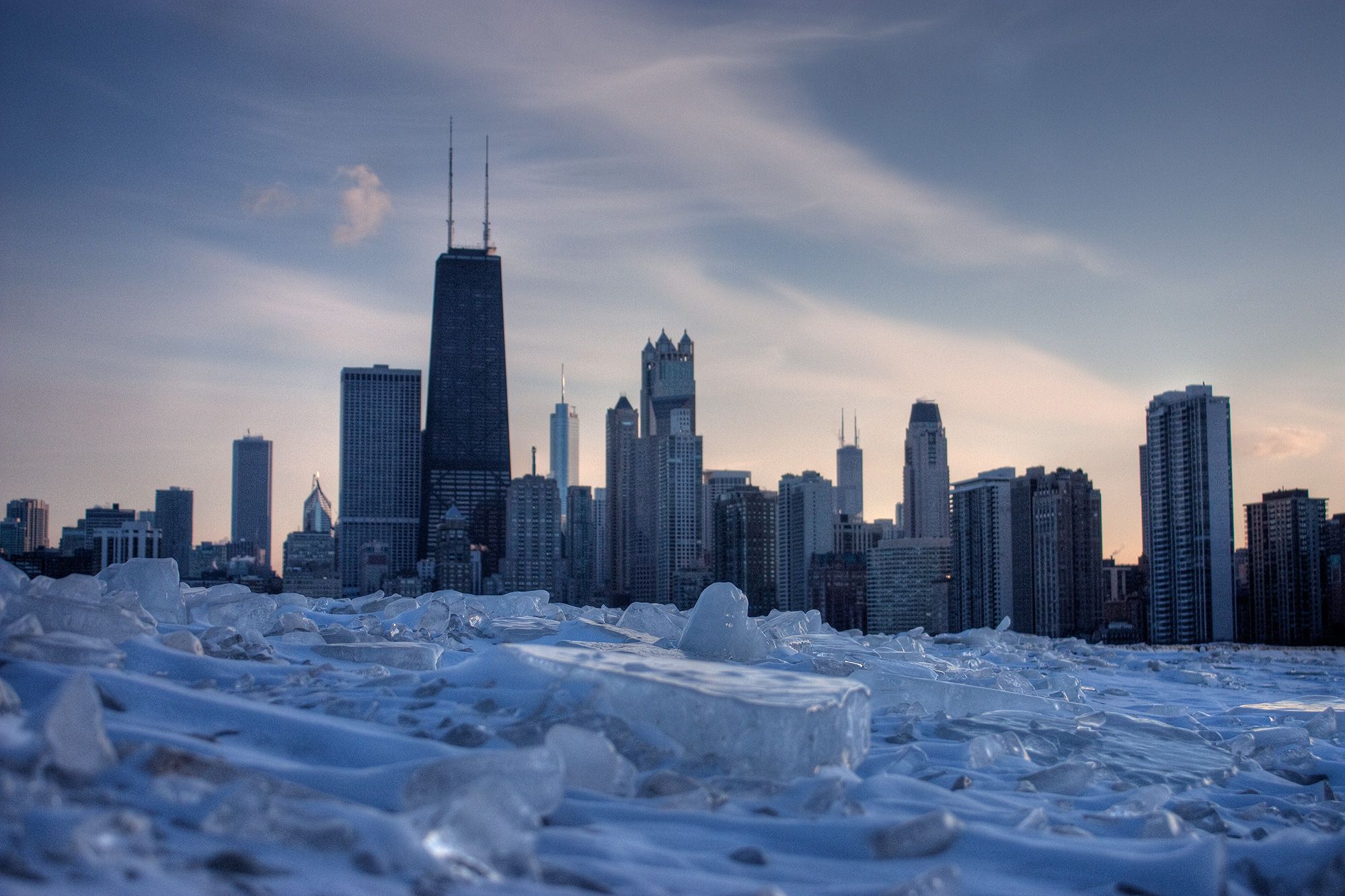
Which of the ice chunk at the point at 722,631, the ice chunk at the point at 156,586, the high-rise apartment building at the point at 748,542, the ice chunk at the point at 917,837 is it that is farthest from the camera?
the high-rise apartment building at the point at 748,542

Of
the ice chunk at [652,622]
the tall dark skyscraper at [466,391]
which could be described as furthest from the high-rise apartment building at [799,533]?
the ice chunk at [652,622]

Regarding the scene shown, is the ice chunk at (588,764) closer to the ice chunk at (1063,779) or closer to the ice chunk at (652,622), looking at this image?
the ice chunk at (1063,779)

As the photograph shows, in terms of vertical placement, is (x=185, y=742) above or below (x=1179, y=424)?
below

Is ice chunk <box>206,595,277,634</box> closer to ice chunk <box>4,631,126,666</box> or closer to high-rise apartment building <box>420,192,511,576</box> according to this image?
ice chunk <box>4,631,126,666</box>

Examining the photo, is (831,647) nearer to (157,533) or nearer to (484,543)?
(157,533)

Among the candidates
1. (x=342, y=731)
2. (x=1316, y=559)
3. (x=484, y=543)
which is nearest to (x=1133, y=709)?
(x=342, y=731)

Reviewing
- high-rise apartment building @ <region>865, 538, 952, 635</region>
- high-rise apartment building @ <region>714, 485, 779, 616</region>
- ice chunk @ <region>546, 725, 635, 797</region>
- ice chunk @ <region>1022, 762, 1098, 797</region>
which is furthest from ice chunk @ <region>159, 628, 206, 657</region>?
high-rise apartment building @ <region>714, 485, 779, 616</region>
